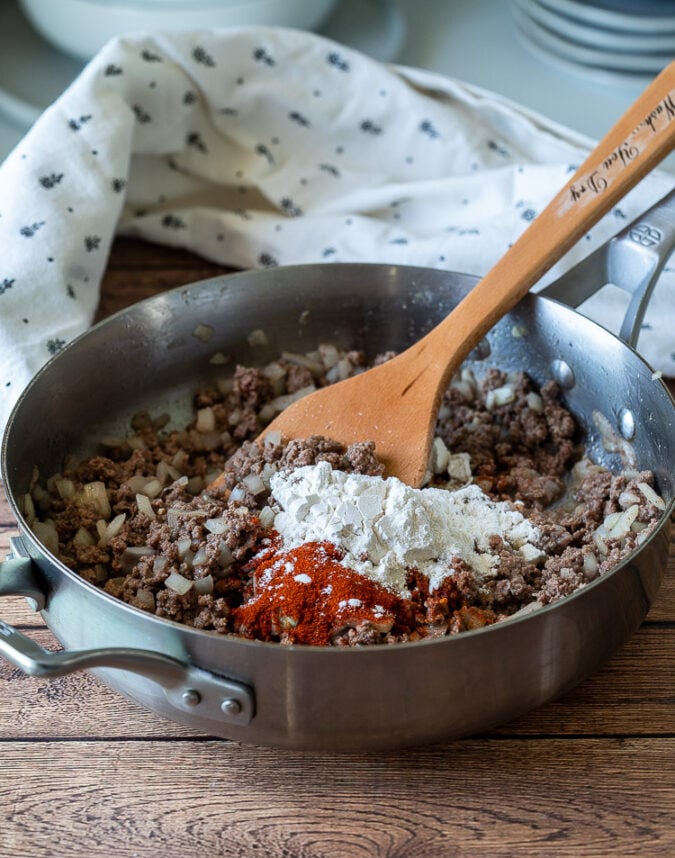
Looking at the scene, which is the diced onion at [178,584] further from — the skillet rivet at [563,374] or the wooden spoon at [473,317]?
the skillet rivet at [563,374]

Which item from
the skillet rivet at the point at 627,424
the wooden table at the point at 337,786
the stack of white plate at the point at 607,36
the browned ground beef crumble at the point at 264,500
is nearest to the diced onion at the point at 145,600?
the browned ground beef crumble at the point at 264,500

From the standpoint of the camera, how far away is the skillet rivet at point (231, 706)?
2.81 ft

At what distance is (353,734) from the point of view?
2.87ft

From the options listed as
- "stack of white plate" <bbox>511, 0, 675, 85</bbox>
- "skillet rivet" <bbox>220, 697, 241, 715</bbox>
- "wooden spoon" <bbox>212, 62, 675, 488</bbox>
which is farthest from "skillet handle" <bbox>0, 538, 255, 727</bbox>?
"stack of white plate" <bbox>511, 0, 675, 85</bbox>

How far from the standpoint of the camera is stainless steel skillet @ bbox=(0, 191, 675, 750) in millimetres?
838

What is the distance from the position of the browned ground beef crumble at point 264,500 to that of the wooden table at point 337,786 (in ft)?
0.38

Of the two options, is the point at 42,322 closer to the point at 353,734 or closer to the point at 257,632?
the point at 257,632

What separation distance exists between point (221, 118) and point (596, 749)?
112 centimetres

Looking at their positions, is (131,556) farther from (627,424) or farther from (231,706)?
(627,424)

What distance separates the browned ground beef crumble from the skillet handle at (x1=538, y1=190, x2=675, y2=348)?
13 cm

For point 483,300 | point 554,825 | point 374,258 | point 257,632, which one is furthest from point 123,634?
point 374,258

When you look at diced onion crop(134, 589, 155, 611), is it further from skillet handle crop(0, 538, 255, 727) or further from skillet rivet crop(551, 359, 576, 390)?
skillet rivet crop(551, 359, 576, 390)

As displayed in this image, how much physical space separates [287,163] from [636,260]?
66 cm

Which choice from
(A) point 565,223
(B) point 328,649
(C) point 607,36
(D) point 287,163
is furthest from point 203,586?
(C) point 607,36
